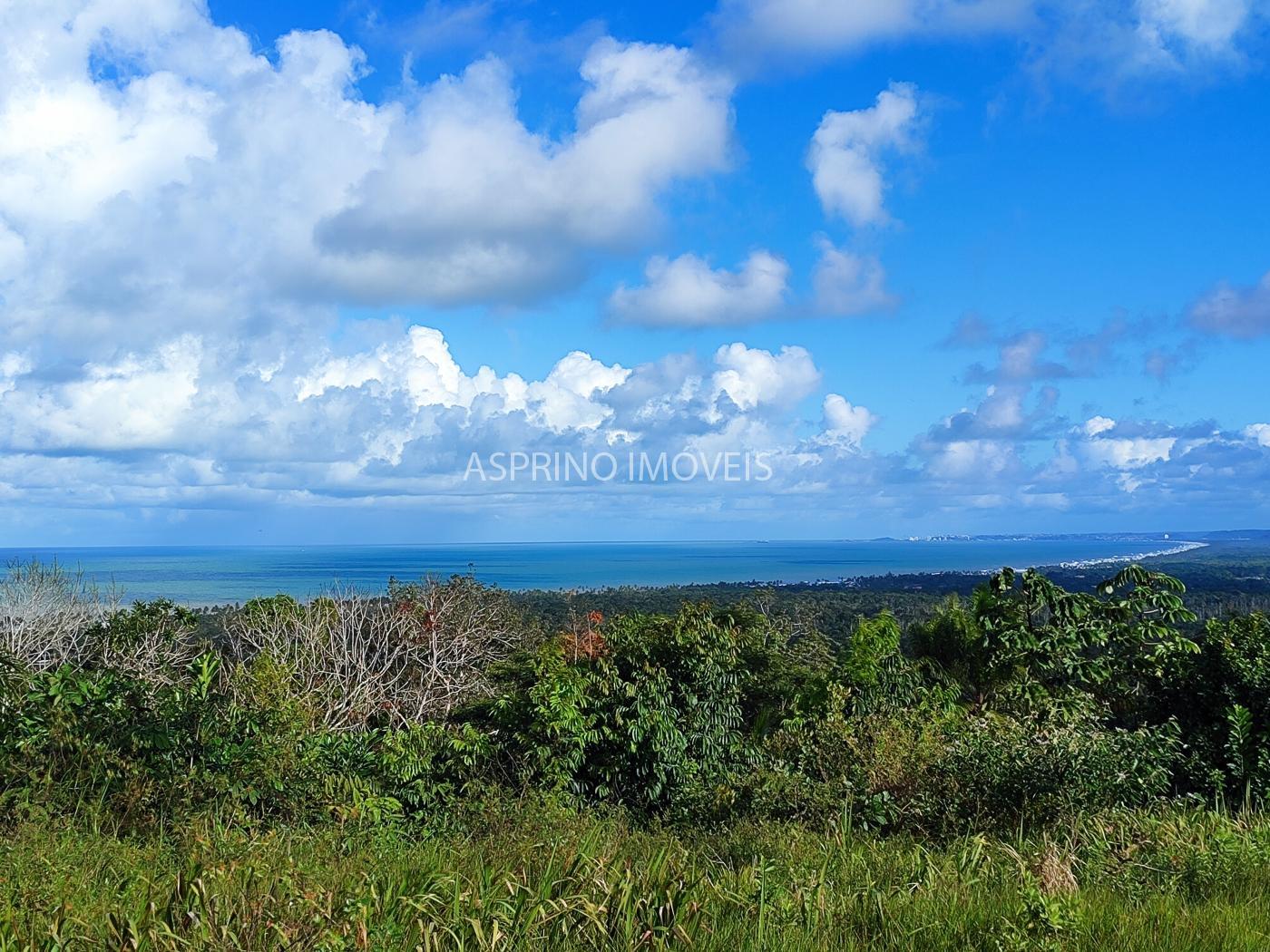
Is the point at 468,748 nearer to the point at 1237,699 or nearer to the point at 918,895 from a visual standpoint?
the point at 918,895

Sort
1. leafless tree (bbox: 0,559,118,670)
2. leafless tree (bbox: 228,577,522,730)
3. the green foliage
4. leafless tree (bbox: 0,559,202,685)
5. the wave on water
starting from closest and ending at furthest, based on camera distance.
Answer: the green foliage → leafless tree (bbox: 228,577,522,730) → leafless tree (bbox: 0,559,202,685) → leafless tree (bbox: 0,559,118,670) → the wave on water

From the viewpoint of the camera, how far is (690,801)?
7996 mm

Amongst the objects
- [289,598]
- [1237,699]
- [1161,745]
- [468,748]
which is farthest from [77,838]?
[289,598]

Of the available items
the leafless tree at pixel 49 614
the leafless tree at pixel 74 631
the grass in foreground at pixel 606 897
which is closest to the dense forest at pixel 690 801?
the grass in foreground at pixel 606 897

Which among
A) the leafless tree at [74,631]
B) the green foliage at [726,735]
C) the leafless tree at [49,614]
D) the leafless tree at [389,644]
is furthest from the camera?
the leafless tree at [49,614]

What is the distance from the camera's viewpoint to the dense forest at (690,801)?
3451 millimetres

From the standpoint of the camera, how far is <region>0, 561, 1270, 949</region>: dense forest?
3.45 m

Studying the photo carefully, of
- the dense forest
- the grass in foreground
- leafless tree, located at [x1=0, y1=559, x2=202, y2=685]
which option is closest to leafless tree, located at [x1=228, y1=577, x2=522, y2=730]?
leafless tree, located at [x1=0, y1=559, x2=202, y2=685]

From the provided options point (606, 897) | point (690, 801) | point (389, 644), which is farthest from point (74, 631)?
point (606, 897)

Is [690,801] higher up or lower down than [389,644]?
lower down

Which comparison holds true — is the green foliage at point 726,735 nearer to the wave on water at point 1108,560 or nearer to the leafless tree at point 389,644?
the leafless tree at point 389,644

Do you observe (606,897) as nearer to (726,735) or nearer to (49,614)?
(726,735)

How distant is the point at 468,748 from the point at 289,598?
40.3ft

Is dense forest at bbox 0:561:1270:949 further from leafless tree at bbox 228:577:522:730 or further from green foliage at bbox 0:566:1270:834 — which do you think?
leafless tree at bbox 228:577:522:730
